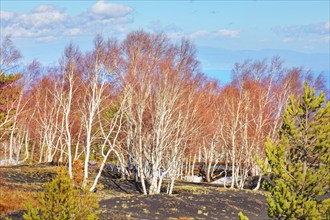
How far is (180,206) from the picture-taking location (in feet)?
80.3

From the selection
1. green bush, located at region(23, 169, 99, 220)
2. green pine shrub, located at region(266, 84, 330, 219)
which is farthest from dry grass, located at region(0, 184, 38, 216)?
green pine shrub, located at region(266, 84, 330, 219)

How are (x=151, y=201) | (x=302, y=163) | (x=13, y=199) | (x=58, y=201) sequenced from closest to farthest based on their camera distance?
(x=58, y=201) < (x=302, y=163) < (x=151, y=201) < (x=13, y=199)

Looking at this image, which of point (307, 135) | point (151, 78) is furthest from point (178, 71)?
point (307, 135)

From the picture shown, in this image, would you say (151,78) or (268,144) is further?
(151,78)

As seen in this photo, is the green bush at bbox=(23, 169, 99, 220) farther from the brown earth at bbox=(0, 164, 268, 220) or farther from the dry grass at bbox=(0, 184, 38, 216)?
the dry grass at bbox=(0, 184, 38, 216)

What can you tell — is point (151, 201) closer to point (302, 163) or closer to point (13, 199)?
point (13, 199)

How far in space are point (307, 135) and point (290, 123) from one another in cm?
80

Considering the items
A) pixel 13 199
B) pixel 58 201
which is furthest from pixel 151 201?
pixel 58 201

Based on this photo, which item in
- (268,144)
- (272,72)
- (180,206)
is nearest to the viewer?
(268,144)

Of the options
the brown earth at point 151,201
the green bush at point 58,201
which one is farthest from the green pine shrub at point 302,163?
the brown earth at point 151,201

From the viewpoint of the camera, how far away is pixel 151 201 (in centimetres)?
2464

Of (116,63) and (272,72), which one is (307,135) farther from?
(272,72)

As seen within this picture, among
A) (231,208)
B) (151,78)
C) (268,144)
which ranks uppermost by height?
(151,78)

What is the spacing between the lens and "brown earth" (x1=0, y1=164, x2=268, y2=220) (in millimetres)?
22328
